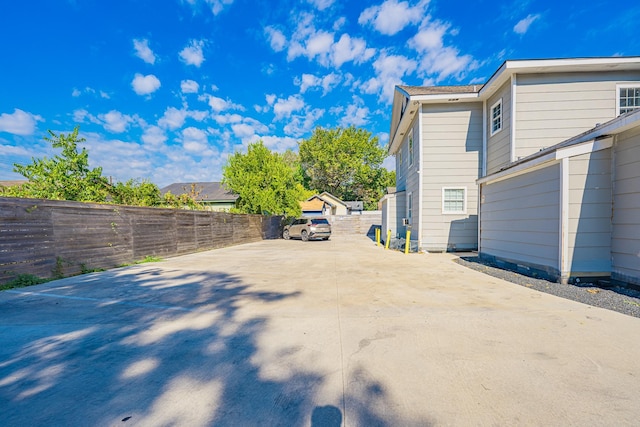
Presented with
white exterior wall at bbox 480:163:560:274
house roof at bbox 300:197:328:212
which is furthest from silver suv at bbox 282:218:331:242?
house roof at bbox 300:197:328:212

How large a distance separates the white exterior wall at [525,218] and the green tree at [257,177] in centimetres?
1220

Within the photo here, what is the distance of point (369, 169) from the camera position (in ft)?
127

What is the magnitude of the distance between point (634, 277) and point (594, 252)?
64cm

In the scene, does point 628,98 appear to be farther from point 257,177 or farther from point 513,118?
point 257,177

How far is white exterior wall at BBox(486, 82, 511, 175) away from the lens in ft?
27.3

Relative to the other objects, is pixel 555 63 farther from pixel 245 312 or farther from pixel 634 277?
pixel 245 312

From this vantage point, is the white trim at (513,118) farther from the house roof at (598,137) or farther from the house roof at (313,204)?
the house roof at (313,204)

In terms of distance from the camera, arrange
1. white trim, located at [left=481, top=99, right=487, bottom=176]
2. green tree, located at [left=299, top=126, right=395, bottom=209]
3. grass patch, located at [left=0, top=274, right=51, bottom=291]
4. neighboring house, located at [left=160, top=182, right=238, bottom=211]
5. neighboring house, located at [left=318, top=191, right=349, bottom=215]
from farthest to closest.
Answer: green tree, located at [left=299, top=126, right=395, bottom=209], neighboring house, located at [left=318, top=191, right=349, bottom=215], neighboring house, located at [left=160, top=182, right=238, bottom=211], white trim, located at [left=481, top=99, right=487, bottom=176], grass patch, located at [left=0, top=274, right=51, bottom=291]

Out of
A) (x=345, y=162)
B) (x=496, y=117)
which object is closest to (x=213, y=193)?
(x=345, y=162)

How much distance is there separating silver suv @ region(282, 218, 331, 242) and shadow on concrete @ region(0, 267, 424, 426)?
13.3 metres

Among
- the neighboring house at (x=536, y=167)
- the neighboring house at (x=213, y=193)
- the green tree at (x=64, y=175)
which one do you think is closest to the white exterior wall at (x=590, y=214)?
the neighboring house at (x=536, y=167)

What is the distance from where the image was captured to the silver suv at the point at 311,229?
17403 mm

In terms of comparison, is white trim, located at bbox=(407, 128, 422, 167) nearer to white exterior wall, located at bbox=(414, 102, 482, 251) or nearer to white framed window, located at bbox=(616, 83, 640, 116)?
white exterior wall, located at bbox=(414, 102, 482, 251)

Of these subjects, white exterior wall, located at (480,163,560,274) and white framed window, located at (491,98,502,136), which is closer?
white exterior wall, located at (480,163,560,274)
